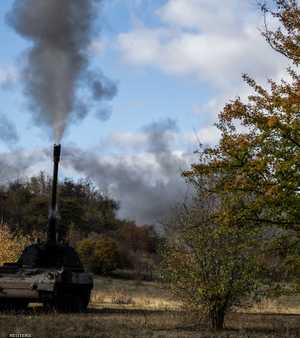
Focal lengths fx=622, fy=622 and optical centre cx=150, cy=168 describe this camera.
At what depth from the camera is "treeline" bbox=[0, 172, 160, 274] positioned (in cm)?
4853

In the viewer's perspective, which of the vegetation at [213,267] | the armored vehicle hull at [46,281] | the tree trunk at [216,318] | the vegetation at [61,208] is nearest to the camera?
the vegetation at [213,267]

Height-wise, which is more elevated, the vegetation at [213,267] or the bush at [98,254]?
the bush at [98,254]

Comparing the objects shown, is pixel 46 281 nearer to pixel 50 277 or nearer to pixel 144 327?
pixel 50 277

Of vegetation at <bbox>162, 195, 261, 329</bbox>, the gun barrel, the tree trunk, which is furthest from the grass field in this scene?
the gun barrel

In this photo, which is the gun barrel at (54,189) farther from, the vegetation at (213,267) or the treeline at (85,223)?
the treeline at (85,223)

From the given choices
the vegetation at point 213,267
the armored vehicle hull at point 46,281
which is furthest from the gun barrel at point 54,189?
the vegetation at point 213,267

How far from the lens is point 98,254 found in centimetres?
4759

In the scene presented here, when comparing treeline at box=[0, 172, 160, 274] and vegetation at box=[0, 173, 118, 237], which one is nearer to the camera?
treeline at box=[0, 172, 160, 274]

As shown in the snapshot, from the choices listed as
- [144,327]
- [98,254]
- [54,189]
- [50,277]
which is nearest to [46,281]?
[50,277]

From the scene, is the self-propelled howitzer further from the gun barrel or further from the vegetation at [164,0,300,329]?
the vegetation at [164,0,300,329]

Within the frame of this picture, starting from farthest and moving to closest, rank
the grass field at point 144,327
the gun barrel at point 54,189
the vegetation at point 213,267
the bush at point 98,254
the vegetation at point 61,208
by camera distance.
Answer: the vegetation at point 61,208
the bush at point 98,254
the gun barrel at point 54,189
the vegetation at point 213,267
the grass field at point 144,327

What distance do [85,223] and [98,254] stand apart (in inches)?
690

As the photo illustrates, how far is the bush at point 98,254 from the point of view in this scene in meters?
47.3

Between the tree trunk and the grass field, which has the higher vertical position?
the tree trunk
